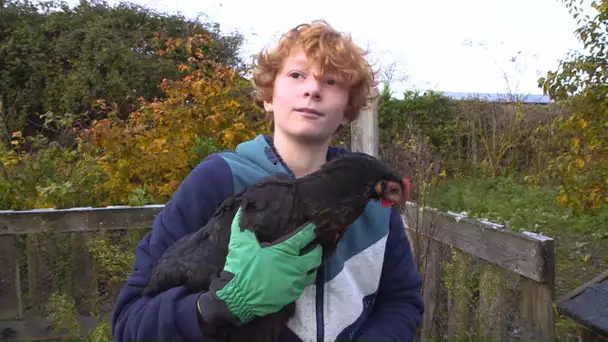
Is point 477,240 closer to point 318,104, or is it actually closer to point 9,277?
point 318,104

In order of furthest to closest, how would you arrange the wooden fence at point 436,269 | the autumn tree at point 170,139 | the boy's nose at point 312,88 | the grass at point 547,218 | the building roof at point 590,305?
the grass at point 547,218 < the autumn tree at point 170,139 < the wooden fence at point 436,269 < the building roof at point 590,305 < the boy's nose at point 312,88

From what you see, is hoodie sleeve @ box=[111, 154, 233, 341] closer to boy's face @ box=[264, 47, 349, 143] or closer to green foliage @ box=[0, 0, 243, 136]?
boy's face @ box=[264, 47, 349, 143]

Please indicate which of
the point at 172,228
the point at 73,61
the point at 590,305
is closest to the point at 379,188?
the point at 172,228

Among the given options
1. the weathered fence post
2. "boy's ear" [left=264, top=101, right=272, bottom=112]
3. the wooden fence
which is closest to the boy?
"boy's ear" [left=264, top=101, right=272, bottom=112]

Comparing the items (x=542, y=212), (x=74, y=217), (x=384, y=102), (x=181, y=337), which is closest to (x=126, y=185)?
(x=74, y=217)

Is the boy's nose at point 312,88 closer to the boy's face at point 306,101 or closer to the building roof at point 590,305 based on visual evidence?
the boy's face at point 306,101

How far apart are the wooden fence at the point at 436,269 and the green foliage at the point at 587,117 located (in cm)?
131

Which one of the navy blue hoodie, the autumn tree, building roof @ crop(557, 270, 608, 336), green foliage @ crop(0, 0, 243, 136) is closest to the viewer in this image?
the navy blue hoodie

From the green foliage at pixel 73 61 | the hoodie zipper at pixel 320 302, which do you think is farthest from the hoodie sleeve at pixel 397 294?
the green foliage at pixel 73 61

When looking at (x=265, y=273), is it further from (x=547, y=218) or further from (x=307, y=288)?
(x=547, y=218)

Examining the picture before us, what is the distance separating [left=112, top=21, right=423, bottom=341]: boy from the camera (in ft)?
4.22

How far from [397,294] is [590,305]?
1185mm

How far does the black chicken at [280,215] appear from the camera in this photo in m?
1.32

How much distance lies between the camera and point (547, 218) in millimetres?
7906
